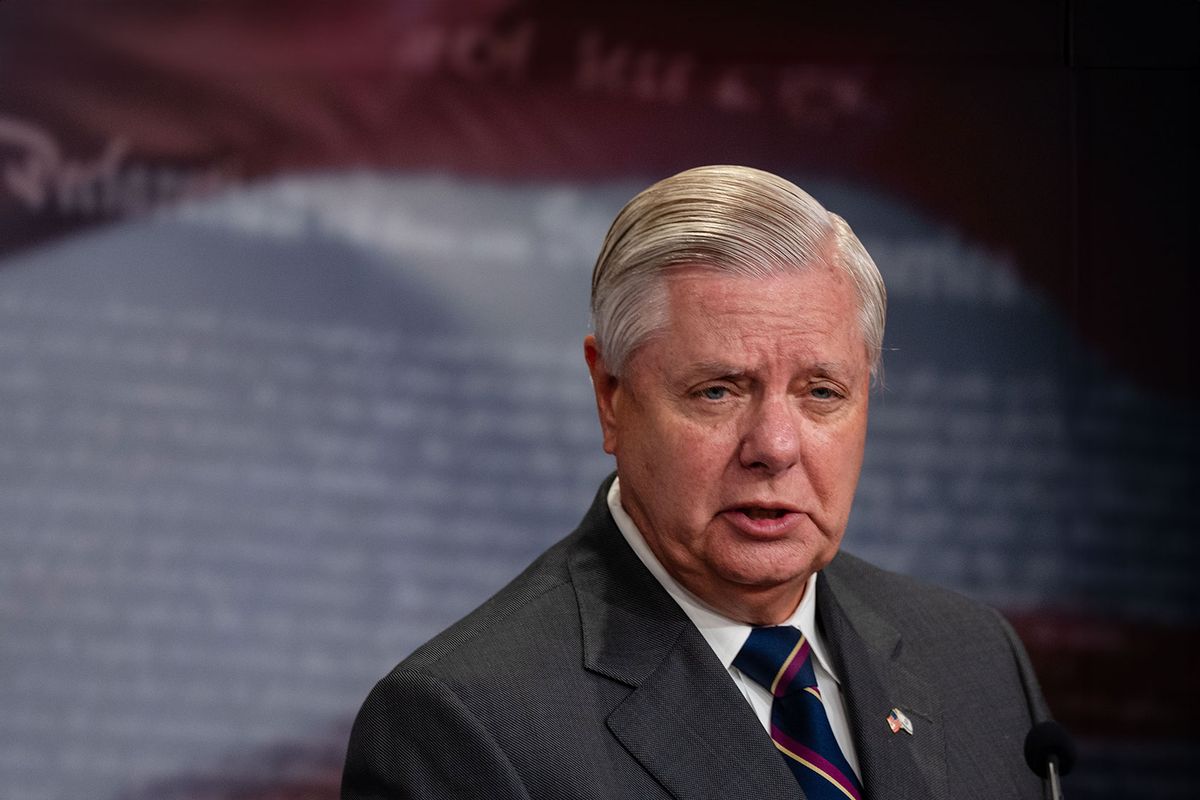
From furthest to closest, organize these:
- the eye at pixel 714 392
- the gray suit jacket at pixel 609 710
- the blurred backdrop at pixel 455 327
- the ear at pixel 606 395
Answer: the blurred backdrop at pixel 455 327, the ear at pixel 606 395, the eye at pixel 714 392, the gray suit jacket at pixel 609 710

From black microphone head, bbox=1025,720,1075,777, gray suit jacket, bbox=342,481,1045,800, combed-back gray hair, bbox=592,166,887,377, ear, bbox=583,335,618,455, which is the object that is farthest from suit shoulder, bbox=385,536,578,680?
black microphone head, bbox=1025,720,1075,777

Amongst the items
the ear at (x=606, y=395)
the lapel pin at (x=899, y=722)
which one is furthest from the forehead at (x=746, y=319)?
the lapel pin at (x=899, y=722)

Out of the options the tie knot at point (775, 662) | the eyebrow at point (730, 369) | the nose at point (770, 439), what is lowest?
the tie knot at point (775, 662)

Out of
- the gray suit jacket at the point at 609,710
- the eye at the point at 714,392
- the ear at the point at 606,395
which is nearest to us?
the gray suit jacket at the point at 609,710

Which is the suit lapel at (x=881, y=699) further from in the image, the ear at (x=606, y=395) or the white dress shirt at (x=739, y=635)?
the ear at (x=606, y=395)

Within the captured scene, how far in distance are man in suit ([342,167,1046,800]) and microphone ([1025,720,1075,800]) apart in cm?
11

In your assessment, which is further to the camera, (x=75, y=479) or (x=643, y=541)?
(x=75, y=479)

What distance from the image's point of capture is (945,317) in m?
3.56

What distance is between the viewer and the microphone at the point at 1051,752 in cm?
170

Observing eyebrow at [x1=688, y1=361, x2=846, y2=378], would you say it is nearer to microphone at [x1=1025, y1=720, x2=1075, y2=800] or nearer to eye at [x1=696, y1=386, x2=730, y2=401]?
eye at [x1=696, y1=386, x2=730, y2=401]

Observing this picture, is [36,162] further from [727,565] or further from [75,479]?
[727,565]

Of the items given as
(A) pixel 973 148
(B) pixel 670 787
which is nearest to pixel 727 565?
(B) pixel 670 787

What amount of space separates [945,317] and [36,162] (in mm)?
2210

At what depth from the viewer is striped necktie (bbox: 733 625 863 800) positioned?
1624 millimetres
